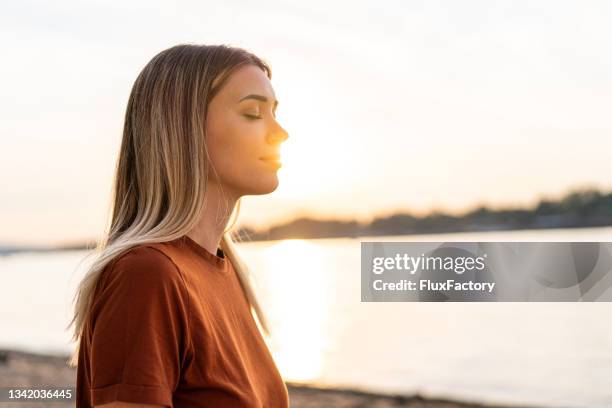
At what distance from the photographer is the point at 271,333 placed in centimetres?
163

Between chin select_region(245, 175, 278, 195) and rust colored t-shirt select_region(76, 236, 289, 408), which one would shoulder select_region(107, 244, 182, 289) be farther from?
chin select_region(245, 175, 278, 195)

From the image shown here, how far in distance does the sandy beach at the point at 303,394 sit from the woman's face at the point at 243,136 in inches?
237

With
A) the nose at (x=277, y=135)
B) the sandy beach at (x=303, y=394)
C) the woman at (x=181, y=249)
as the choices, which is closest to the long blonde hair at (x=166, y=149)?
the woman at (x=181, y=249)

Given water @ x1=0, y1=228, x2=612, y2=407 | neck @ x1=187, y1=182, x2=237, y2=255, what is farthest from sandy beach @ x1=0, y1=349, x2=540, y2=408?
neck @ x1=187, y1=182, x2=237, y2=255

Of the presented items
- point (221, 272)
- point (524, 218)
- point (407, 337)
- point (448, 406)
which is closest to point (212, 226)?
point (221, 272)

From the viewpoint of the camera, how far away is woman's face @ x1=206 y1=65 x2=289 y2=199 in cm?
133

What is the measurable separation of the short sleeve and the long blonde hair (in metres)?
0.09

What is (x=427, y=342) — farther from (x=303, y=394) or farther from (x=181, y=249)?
(x=181, y=249)

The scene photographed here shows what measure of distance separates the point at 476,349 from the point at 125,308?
11080mm

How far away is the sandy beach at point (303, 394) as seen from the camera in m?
7.33

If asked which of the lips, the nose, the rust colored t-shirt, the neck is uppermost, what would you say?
the nose

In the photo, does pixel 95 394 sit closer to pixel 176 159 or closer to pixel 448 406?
pixel 176 159

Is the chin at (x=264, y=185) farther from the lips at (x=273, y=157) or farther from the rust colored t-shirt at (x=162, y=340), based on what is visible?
the rust colored t-shirt at (x=162, y=340)

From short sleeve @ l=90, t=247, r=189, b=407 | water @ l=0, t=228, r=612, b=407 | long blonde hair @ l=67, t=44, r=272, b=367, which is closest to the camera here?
short sleeve @ l=90, t=247, r=189, b=407
